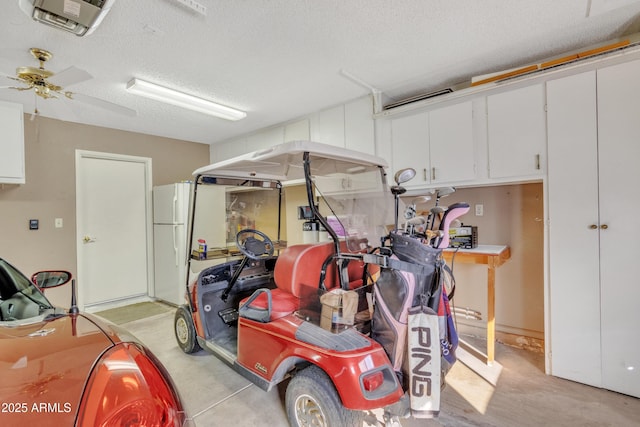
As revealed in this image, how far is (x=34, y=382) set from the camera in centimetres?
71

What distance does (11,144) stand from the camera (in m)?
3.35

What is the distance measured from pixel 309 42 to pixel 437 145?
153 centimetres

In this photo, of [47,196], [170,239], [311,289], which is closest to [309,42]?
[311,289]

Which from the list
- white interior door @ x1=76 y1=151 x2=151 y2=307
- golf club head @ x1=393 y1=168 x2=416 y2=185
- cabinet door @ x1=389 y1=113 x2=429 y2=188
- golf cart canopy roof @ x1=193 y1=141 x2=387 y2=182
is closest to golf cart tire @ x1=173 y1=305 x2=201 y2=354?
golf cart canopy roof @ x1=193 y1=141 x2=387 y2=182

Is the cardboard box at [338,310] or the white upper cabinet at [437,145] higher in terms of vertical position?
the white upper cabinet at [437,145]

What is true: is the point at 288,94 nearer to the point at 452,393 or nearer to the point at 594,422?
the point at 452,393

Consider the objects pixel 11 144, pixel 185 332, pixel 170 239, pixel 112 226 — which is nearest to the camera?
pixel 185 332

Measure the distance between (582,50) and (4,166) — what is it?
583 centimetres

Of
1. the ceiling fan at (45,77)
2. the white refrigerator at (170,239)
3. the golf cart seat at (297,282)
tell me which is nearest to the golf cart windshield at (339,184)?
the golf cart seat at (297,282)

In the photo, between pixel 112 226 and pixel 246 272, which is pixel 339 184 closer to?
pixel 246 272

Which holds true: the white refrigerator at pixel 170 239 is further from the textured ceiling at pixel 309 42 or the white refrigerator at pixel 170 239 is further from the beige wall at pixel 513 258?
the beige wall at pixel 513 258

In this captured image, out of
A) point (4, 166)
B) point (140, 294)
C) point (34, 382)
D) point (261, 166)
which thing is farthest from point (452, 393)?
point (4, 166)

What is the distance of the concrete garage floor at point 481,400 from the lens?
1.85 metres

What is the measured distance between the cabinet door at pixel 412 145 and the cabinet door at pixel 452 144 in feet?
0.20
